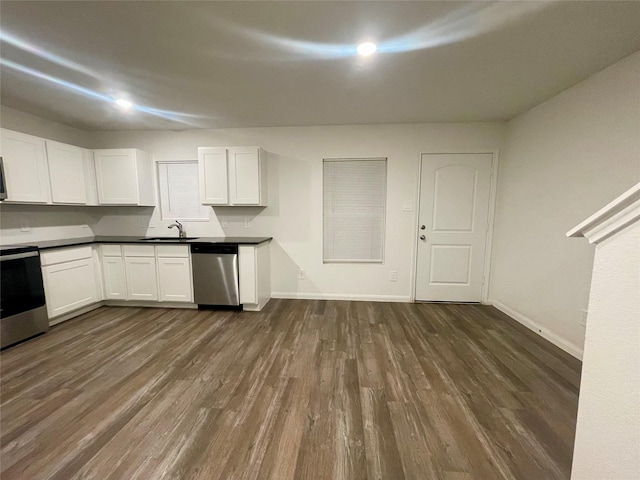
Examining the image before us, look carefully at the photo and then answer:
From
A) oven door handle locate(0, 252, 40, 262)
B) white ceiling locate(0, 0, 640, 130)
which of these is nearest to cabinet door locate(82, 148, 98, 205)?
white ceiling locate(0, 0, 640, 130)

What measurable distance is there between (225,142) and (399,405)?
3.75 meters

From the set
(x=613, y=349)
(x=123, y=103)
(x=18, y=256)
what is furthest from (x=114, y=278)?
(x=613, y=349)

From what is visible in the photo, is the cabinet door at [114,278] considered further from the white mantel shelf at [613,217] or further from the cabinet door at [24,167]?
the white mantel shelf at [613,217]

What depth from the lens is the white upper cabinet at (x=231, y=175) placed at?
3.43m

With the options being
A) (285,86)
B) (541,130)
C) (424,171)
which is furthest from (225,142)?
(541,130)

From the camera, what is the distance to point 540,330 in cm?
274

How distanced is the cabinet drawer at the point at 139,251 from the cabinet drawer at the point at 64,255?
422 millimetres

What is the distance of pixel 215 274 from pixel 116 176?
1995mm

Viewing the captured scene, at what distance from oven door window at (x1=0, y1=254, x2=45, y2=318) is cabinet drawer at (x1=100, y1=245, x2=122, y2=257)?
0.72 metres

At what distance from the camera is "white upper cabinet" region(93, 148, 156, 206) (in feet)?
11.7

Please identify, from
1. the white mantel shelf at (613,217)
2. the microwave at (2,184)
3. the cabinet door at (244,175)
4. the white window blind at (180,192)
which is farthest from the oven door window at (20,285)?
the white mantel shelf at (613,217)

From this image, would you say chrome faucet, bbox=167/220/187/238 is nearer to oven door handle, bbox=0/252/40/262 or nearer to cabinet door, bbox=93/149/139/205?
cabinet door, bbox=93/149/139/205

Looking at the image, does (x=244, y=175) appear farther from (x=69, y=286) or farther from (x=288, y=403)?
(x=288, y=403)

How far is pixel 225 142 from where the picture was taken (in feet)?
12.3
